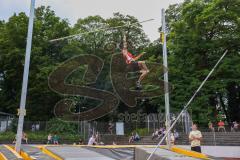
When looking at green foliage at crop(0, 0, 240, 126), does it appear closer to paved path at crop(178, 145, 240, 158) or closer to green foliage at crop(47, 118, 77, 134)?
green foliage at crop(47, 118, 77, 134)

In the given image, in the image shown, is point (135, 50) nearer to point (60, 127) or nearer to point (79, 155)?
point (60, 127)

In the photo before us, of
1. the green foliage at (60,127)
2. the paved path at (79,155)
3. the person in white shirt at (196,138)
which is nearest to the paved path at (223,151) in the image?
the person in white shirt at (196,138)

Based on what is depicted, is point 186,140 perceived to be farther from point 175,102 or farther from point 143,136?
point 175,102

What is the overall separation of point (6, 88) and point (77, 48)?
9721 millimetres

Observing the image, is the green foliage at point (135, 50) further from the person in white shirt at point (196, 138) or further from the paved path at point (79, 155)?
the paved path at point (79, 155)

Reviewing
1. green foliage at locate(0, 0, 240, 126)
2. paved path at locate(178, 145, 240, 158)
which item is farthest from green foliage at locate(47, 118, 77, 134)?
paved path at locate(178, 145, 240, 158)

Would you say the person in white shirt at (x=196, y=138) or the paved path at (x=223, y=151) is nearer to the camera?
the person in white shirt at (x=196, y=138)

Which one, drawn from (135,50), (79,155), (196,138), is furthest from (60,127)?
(79,155)

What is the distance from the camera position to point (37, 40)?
37.8 metres

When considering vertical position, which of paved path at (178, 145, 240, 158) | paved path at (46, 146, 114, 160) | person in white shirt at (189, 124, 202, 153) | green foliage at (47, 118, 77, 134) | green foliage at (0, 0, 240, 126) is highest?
green foliage at (0, 0, 240, 126)

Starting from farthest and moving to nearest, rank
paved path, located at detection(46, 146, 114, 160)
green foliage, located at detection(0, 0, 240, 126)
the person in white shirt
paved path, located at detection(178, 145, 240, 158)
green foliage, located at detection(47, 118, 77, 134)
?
1. green foliage, located at detection(47, 118, 77, 134)
2. green foliage, located at detection(0, 0, 240, 126)
3. paved path, located at detection(178, 145, 240, 158)
4. the person in white shirt
5. paved path, located at detection(46, 146, 114, 160)

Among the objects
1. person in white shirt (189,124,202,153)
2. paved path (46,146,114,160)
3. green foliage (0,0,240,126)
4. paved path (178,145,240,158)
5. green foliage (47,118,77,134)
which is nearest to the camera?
paved path (46,146,114,160)

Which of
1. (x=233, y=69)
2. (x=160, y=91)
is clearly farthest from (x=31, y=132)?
(x=233, y=69)

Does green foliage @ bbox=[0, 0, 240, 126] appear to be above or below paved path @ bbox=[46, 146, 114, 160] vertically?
above
